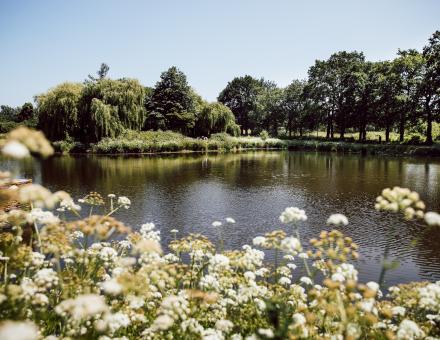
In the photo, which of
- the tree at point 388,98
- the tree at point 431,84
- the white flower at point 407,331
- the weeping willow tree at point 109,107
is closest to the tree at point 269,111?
the tree at point 388,98

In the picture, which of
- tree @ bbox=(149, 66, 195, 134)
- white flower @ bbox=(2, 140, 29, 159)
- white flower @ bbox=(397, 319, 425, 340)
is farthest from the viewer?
tree @ bbox=(149, 66, 195, 134)

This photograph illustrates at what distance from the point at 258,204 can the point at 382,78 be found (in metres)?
45.2

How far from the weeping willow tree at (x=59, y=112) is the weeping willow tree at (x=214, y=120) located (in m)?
20.5

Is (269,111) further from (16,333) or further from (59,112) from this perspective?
(16,333)

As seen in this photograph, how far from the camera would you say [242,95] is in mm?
85375

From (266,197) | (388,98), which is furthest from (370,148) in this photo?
(266,197)

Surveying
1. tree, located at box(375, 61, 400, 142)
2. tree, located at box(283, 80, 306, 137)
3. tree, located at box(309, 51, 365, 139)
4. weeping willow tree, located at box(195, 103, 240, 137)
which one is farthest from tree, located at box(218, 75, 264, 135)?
tree, located at box(375, 61, 400, 142)

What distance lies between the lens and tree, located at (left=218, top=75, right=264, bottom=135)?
83.9 meters

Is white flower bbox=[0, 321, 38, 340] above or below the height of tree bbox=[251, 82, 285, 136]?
below

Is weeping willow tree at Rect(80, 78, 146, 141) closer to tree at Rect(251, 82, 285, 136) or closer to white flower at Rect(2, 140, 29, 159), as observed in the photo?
tree at Rect(251, 82, 285, 136)

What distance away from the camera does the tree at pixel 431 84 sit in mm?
43656

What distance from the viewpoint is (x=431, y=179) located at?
2530cm

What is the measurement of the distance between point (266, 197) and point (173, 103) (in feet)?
149

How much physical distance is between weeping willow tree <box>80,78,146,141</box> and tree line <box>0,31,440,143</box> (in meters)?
0.12
